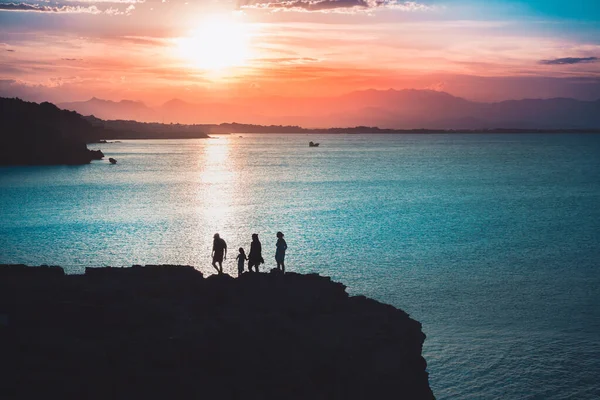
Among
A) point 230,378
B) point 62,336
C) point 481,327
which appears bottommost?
point 481,327

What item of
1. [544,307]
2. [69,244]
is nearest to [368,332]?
[544,307]

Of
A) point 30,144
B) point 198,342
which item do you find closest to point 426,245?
point 198,342

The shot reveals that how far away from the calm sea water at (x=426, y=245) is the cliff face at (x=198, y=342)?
24.2 feet

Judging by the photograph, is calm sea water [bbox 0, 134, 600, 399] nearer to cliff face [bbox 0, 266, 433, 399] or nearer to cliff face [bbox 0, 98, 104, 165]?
cliff face [bbox 0, 266, 433, 399]

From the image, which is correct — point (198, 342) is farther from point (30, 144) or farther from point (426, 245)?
point (30, 144)

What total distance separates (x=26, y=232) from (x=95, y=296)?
152 feet

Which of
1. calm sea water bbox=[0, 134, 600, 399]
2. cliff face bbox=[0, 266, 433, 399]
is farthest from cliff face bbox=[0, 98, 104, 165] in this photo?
cliff face bbox=[0, 266, 433, 399]

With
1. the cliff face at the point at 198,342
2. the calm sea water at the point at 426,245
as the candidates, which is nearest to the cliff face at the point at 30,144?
the calm sea water at the point at 426,245

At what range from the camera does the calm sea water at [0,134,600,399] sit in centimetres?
2831

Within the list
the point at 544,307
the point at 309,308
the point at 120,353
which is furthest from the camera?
the point at 544,307

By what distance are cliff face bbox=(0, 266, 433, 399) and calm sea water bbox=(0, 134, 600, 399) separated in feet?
24.2

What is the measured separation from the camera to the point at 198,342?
56.1ft

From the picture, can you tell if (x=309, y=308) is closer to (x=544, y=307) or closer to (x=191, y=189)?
(x=544, y=307)

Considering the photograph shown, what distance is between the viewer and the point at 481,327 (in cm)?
3206
